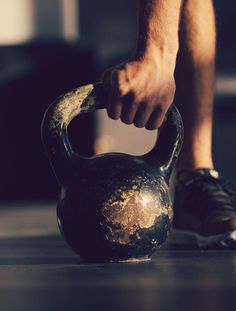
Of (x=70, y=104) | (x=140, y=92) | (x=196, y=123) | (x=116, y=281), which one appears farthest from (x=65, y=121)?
(x=196, y=123)

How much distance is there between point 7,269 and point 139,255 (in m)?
0.22

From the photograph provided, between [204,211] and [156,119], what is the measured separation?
13.9 inches

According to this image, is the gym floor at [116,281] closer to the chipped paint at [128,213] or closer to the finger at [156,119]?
the chipped paint at [128,213]

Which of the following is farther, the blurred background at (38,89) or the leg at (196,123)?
the blurred background at (38,89)

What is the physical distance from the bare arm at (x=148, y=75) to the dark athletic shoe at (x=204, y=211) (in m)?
0.30

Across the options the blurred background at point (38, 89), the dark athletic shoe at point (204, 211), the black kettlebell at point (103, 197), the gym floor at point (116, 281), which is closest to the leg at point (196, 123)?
the dark athletic shoe at point (204, 211)

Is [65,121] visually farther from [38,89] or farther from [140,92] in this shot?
[38,89]

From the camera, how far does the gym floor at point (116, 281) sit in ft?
3.01

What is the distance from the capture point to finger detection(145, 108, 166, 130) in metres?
1.43

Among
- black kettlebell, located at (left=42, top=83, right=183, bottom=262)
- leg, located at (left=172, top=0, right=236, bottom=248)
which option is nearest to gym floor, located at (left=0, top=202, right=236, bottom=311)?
black kettlebell, located at (left=42, top=83, right=183, bottom=262)

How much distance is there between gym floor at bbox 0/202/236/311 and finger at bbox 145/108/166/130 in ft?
0.72

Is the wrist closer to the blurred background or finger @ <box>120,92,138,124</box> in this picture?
finger @ <box>120,92,138,124</box>

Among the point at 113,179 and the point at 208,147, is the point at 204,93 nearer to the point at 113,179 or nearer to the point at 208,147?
the point at 208,147

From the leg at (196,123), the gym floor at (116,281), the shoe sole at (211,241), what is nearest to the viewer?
the gym floor at (116,281)
